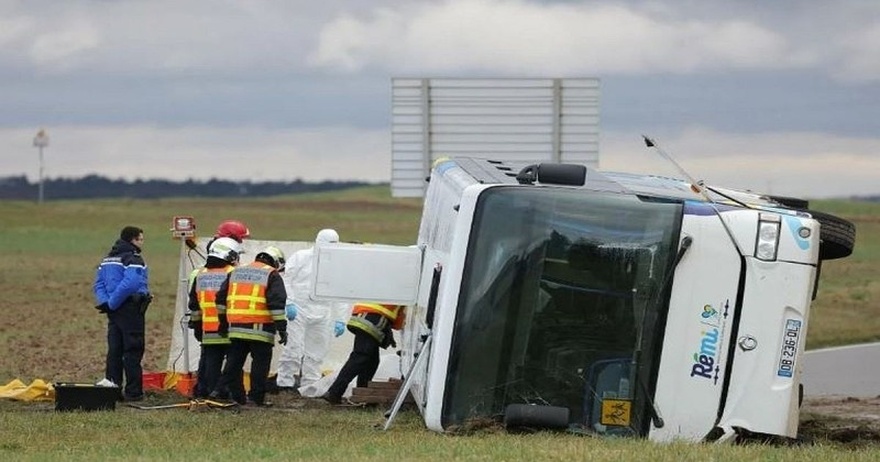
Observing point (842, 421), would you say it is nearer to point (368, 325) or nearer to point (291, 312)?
point (368, 325)

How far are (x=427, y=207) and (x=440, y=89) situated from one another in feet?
28.6

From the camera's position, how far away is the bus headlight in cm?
1171

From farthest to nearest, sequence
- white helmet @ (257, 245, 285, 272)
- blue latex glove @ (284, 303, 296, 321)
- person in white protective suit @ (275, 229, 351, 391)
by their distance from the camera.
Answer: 1. person in white protective suit @ (275, 229, 351, 391)
2. blue latex glove @ (284, 303, 296, 321)
3. white helmet @ (257, 245, 285, 272)

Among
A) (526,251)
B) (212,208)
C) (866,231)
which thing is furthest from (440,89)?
(212,208)

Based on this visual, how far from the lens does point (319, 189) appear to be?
15525cm

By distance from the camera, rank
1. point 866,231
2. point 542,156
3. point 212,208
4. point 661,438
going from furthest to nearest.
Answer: point 212,208 < point 866,231 < point 542,156 < point 661,438

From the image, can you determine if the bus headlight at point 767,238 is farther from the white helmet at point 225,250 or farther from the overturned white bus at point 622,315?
the white helmet at point 225,250

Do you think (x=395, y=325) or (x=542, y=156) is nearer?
(x=395, y=325)

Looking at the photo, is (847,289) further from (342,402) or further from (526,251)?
(526,251)

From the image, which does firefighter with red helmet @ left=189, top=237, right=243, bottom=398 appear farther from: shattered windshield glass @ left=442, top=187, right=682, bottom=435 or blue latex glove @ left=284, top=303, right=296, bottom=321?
shattered windshield glass @ left=442, top=187, right=682, bottom=435

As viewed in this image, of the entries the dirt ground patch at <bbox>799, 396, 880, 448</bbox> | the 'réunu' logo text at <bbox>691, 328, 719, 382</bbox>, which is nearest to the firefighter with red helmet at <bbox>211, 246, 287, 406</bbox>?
the dirt ground patch at <bbox>799, 396, 880, 448</bbox>

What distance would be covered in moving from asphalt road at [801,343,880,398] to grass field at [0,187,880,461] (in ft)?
5.57

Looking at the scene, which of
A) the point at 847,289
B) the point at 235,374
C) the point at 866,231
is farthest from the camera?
the point at 866,231

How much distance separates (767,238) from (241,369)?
22.1ft
